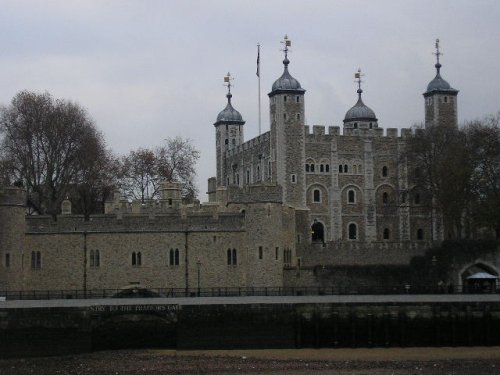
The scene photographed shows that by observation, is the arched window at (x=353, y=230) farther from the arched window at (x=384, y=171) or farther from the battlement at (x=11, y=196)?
the battlement at (x=11, y=196)

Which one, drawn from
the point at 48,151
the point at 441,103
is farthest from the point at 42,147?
the point at 441,103

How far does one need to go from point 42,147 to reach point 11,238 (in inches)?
665

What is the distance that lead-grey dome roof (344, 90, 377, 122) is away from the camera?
106562mm

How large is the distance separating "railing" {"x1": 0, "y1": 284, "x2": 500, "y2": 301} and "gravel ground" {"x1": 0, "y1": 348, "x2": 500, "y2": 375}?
10.2 meters

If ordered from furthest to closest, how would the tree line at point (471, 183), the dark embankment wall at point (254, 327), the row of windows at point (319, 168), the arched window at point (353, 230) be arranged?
the arched window at point (353, 230)
the row of windows at point (319, 168)
the tree line at point (471, 183)
the dark embankment wall at point (254, 327)

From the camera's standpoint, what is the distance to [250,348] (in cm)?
5122

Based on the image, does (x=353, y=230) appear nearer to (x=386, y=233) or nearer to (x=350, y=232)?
(x=350, y=232)

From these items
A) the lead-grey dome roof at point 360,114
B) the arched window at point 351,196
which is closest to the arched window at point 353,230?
the arched window at point 351,196

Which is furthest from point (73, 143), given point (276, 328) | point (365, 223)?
point (276, 328)

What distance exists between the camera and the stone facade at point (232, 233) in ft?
211

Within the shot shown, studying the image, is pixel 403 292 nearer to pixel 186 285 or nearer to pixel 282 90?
pixel 186 285

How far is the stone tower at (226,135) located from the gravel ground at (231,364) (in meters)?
58.0

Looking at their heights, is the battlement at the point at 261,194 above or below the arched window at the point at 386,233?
above

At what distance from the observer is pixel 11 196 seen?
63.0 meters
